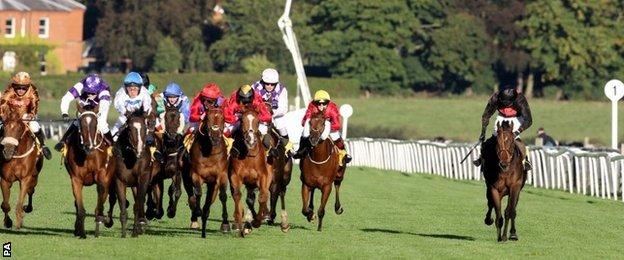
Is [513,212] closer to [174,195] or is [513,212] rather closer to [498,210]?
[498,210]

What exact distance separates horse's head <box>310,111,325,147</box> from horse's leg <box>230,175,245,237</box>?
1.19m

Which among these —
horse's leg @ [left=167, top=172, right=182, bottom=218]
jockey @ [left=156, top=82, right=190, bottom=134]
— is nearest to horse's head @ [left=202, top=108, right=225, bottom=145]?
jockey @ [left=156, top=82, right=190, bottom=134]

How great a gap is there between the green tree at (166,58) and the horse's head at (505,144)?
93.3 meters

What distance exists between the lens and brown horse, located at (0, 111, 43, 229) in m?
21.0

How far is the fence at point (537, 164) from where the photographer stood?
32.1 m

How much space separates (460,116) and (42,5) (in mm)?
34445

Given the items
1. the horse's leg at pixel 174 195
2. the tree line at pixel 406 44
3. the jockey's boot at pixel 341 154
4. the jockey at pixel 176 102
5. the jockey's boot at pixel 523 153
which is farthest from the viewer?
the tree line at pixel 406 44

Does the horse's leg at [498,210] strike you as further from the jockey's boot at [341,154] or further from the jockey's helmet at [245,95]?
the jockey's helmet at [245,95]

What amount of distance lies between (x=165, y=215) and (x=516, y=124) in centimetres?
565

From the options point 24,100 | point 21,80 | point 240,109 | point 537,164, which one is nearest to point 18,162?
point 24,100

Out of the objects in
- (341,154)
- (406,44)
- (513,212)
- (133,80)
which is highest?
(406,44)

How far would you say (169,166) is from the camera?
74.2 ft

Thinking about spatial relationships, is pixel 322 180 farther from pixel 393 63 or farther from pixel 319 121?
pixel 393 63

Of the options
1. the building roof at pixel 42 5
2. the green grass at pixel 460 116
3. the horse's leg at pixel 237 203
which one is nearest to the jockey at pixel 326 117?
the horse's leg at pixel 237 203
